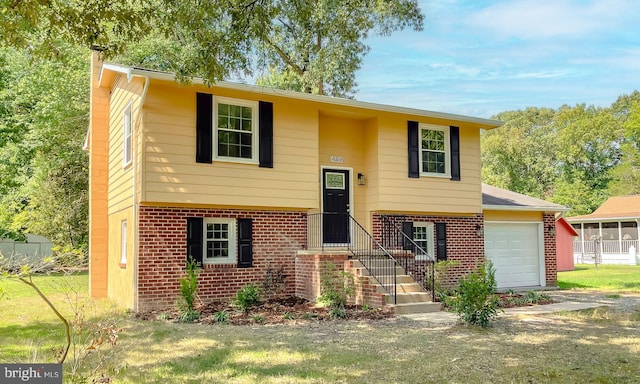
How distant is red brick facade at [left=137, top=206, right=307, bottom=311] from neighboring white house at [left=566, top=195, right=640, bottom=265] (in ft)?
82.1

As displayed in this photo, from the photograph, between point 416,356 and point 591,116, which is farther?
point 591,116

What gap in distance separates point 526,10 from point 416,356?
8.03m

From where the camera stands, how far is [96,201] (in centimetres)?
1491

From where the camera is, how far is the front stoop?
426 inches

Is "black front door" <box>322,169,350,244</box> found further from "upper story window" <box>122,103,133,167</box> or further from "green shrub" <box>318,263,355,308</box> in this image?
"upper story window" <box>122,103,133,167</box>

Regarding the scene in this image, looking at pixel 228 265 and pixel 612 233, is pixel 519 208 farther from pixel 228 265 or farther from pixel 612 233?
pixel 612 233

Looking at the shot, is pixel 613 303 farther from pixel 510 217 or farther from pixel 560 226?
pixel 560 226

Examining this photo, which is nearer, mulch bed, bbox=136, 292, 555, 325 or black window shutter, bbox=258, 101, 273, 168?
mulch bed, bbox=136, 292, 555, 325

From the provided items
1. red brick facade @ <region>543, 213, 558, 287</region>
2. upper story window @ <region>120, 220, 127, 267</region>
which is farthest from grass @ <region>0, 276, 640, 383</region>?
red brick facade @ <region>543, 213, 558, 287</region>

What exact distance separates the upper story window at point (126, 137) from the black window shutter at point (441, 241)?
8.54 m

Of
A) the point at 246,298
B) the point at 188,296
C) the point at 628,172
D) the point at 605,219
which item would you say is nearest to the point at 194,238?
the point at 188,296

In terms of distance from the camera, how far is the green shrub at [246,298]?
35.8 feet

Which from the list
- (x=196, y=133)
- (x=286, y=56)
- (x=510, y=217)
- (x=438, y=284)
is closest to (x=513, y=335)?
(x=438, y=284)

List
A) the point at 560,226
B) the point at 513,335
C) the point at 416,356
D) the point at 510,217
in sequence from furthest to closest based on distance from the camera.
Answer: the point at 560,226 → the point at 510,217 → the point at 513,335 → the point at 416,356
